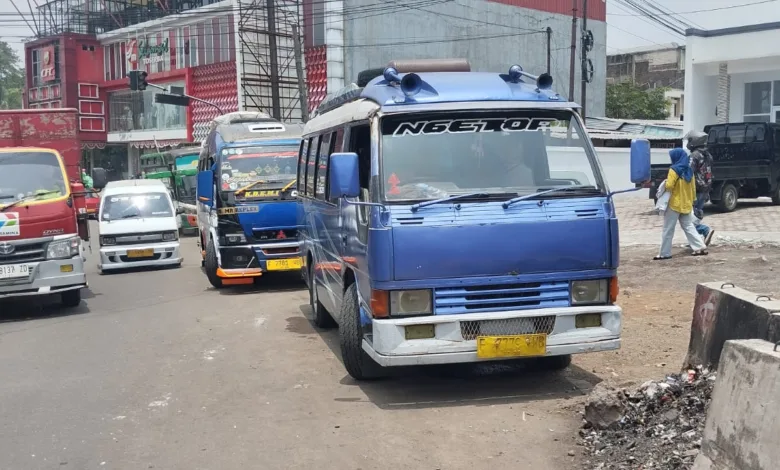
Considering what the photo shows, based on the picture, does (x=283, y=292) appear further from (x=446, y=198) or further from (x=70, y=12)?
(x=70, y=12)

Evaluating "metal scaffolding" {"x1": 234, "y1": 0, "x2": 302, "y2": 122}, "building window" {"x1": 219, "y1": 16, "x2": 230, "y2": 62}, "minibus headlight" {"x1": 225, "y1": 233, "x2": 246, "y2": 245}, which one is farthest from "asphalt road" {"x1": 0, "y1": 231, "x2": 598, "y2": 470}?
"building window" {"x1": 219, "y1": 16, "x2": 230, "y2": 62}

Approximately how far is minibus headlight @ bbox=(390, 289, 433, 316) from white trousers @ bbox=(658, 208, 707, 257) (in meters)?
7.89

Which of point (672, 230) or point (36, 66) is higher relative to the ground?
point (36, 66)

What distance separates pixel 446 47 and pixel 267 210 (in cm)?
2909

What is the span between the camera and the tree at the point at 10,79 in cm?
8638

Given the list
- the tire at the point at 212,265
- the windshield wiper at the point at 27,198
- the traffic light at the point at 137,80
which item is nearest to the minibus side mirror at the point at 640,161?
the windshield wiper at the point at 27,198

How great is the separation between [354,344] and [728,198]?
15583mm

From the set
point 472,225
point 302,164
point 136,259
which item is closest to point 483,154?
point 472,225

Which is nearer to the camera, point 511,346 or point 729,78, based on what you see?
point 511,346

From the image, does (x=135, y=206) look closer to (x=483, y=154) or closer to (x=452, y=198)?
(x=483, y=154)

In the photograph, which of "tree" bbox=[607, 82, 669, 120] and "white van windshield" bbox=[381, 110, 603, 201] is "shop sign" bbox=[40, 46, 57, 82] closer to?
"tree" bbox=[607, 82, 669, 120]

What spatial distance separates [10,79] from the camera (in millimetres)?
90750

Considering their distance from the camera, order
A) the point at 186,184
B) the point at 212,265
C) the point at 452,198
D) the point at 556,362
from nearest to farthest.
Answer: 1. the point at 452,198
2. the point at 556,362
3. the point at 212,265
4. the point at 186,184

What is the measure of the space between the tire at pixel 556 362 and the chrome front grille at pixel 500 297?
1060 mm
